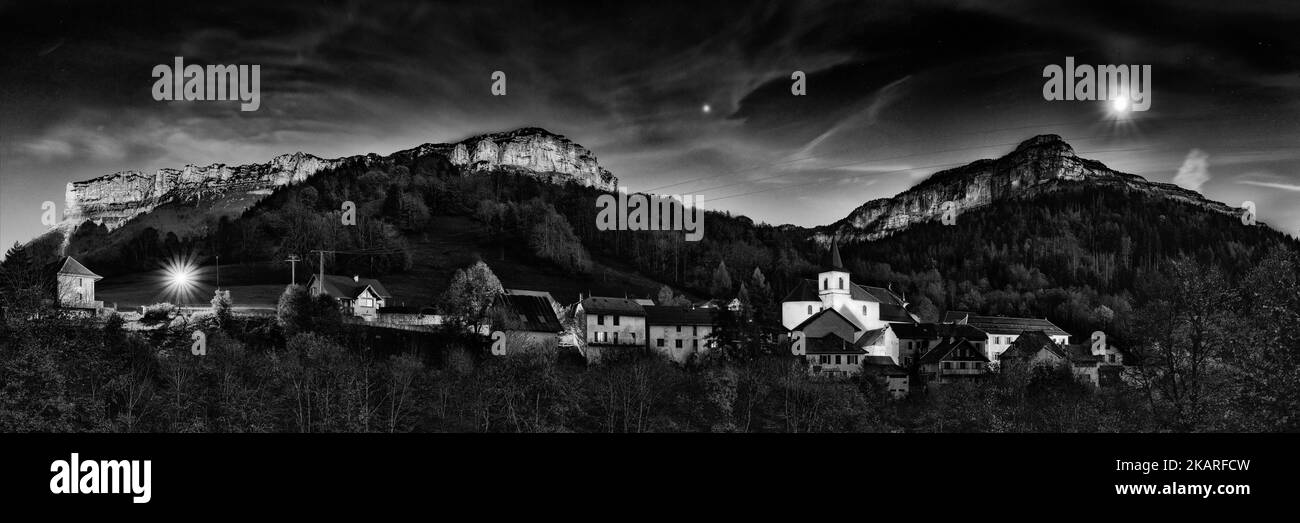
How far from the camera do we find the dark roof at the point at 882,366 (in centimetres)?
7612

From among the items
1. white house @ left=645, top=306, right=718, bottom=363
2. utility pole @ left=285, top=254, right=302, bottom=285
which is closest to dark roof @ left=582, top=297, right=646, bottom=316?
white house @ left=645, top=306, right=718, bottom=363

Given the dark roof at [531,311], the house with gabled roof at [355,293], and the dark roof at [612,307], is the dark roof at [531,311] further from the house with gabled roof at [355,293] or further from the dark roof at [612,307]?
the house with gabled roof at [355,293]

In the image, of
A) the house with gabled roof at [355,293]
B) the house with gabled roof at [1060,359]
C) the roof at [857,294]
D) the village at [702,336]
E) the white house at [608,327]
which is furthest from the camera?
the roof at [857,294]

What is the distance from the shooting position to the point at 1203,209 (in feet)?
458

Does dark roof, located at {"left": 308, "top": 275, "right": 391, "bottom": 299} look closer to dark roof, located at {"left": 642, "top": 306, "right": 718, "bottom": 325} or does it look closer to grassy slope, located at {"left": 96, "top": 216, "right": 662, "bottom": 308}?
grassy slope, located at {"left": 96, "top": 216, "right": 662, "bottom": 308}

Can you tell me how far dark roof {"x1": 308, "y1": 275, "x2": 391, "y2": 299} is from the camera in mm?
85188

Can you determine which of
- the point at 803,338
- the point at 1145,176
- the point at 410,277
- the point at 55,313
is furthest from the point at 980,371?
the point at 1145,176

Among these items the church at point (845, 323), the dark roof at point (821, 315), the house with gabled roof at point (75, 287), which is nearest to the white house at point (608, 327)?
the church at point (845, 323)

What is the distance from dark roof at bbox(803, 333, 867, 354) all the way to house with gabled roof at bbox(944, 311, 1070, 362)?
1638cm

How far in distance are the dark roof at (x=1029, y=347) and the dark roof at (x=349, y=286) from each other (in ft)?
209
